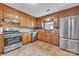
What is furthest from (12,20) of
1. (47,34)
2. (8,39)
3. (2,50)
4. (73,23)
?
(73,23)

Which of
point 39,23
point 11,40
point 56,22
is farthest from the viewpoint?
point 39,23

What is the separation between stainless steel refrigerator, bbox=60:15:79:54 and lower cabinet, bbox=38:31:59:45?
88cm

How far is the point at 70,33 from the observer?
3.26 meters

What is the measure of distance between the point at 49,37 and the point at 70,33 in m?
1.93

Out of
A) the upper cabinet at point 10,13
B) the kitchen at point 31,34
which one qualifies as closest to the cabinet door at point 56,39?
the kitchen at point 31,34

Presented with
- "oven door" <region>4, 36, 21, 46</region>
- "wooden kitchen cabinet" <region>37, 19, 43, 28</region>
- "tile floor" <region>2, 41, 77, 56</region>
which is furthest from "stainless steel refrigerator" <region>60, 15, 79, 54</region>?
"wooden kitchen cabinet" <region>37, 19, 43, 28</region>

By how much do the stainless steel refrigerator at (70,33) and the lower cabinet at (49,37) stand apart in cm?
88

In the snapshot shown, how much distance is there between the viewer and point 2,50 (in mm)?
2984

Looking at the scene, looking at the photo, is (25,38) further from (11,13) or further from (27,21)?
(11,13)

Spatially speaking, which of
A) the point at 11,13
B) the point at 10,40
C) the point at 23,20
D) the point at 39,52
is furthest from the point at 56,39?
the point at 11,13

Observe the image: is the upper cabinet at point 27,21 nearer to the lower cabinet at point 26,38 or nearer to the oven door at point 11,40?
the lower cabinet at point 26,38

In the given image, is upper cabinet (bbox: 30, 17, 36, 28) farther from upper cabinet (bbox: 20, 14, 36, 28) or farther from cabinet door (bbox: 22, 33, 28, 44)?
cabinet door (bbox: 22, 33, 28, 44)

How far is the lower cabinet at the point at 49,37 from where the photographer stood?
4.48 metres

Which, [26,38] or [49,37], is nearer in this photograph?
[26,38]
